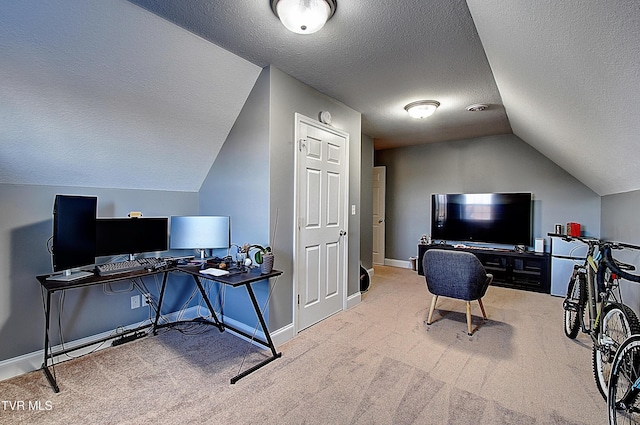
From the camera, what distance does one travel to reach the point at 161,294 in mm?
2916

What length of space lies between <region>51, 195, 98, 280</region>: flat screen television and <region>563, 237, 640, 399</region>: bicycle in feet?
12.1

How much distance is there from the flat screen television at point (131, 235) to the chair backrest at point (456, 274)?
2677mm

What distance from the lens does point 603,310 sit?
2.10 m

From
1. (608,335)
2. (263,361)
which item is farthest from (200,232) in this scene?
(608,335)

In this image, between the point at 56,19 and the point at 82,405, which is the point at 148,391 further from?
the point at 56,19

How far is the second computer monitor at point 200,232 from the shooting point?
2.89 m

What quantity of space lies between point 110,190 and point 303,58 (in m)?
2.07

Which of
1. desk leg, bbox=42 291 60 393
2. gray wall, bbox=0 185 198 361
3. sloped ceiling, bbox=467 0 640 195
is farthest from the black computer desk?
sloped ceiling, bbox=467 0 640 195

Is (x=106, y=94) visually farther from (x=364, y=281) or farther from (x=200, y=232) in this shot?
(x=364, y=281)

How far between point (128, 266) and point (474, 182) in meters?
5.17

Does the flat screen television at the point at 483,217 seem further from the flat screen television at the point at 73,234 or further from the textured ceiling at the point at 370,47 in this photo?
the flat screen television at the point at 73,234

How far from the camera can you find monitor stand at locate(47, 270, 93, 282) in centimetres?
222

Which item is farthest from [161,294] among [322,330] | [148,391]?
[322,330]

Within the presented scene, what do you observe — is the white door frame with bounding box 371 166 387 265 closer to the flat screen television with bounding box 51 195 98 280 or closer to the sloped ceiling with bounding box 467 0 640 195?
the sloped ceiling with bounding box 467 0 640 195
